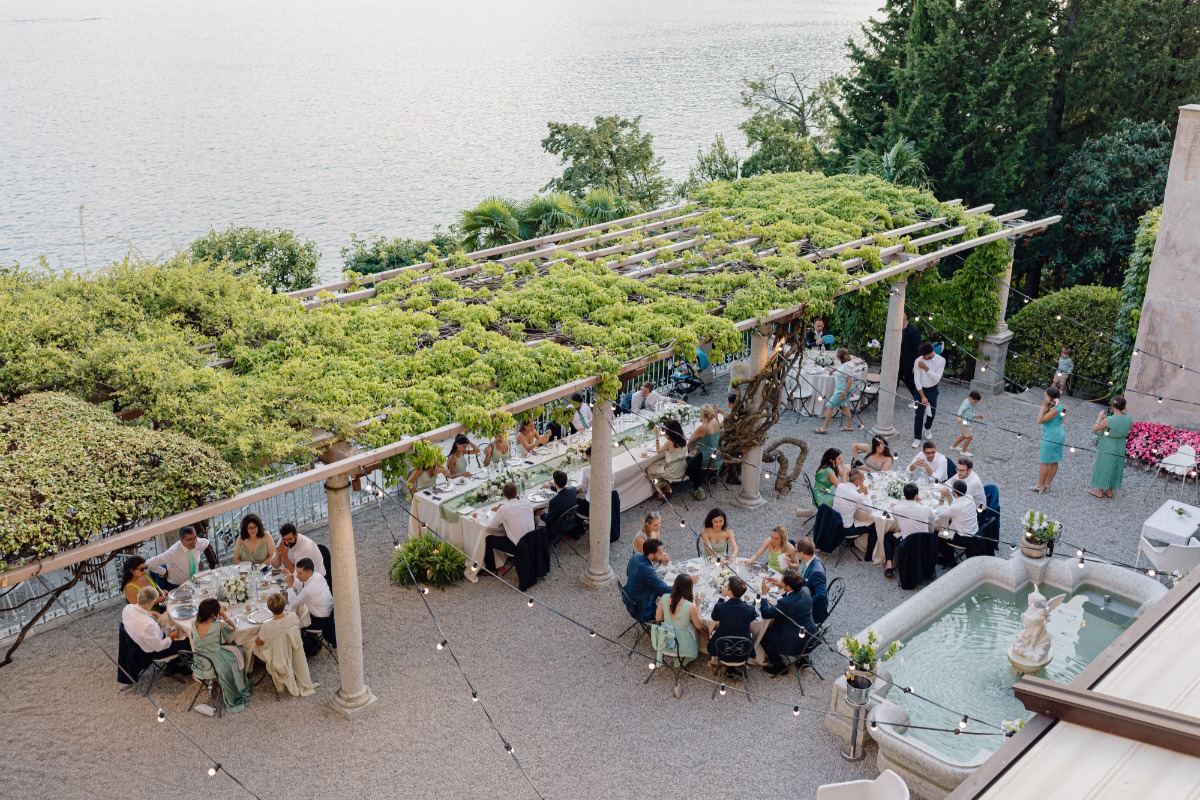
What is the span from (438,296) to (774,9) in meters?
114

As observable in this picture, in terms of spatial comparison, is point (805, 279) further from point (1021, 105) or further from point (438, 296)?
point (1021, 105)

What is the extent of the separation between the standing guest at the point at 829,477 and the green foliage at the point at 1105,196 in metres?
13.0

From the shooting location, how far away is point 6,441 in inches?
301

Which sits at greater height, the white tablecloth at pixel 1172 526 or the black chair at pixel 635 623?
the white tablecloth at pixel 1172 526

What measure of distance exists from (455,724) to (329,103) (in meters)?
74.8

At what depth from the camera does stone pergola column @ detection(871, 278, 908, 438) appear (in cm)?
1537

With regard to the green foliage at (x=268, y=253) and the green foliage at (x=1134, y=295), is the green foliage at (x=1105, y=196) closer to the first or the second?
the green foliage at (x=1134, y=295)

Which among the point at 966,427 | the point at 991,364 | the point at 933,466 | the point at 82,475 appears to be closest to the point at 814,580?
the point at 933,466

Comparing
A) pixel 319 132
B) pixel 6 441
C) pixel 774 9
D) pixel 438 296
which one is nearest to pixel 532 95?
pixel 319 132

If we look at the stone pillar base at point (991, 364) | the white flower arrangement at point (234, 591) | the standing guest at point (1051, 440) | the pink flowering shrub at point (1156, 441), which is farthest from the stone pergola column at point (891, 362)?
the white flower arrangement at point (234, 591)

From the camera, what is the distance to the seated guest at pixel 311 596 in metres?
10.3

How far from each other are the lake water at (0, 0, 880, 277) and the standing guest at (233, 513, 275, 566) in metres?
33.9

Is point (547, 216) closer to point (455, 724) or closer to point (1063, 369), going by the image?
point (1063, 369)

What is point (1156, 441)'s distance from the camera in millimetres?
15086
